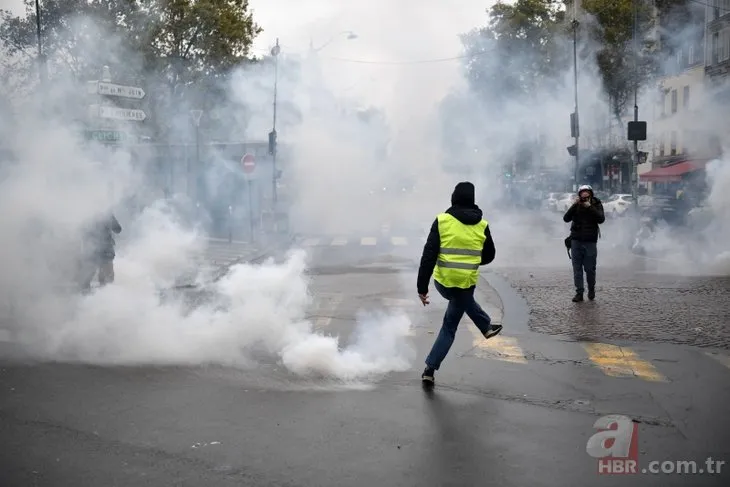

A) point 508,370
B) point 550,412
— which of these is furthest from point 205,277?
point 550,412

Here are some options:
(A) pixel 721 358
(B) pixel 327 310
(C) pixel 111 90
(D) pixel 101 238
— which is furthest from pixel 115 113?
(A) pixel 721 358

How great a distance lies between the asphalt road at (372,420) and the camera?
14.5ft

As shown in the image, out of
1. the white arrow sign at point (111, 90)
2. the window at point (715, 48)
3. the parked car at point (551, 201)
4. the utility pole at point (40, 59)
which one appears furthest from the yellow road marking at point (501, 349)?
the parked car at point (551, 201)

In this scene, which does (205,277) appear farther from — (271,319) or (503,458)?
(503,458)

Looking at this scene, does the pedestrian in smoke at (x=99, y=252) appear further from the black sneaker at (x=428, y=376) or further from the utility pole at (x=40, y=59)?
the black sneaker at (x=428, y=376)

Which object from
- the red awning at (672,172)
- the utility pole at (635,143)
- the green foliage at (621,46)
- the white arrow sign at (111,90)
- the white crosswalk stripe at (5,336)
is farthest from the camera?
the green foliage at (621,46)

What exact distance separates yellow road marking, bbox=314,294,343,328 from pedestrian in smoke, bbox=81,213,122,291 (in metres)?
2.81

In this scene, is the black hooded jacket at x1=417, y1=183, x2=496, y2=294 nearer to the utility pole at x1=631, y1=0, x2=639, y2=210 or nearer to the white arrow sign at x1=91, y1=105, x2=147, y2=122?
the white arrow sign at x1=91, y1=105, x2=147, y2=122

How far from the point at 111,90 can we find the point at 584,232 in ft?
25.4

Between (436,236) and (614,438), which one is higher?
(436,236)

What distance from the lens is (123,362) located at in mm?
7094

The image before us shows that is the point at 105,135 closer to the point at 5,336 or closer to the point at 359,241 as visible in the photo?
the point at 5,336

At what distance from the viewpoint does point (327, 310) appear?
10.8 meters

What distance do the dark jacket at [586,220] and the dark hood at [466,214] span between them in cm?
493
